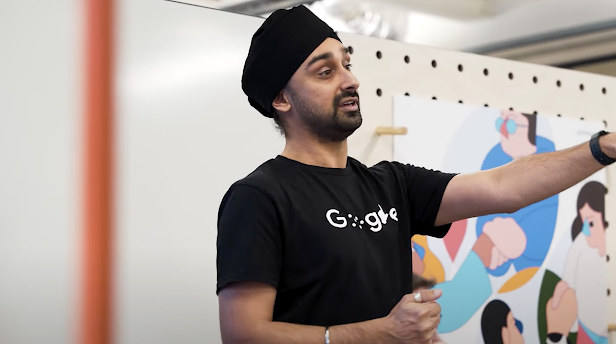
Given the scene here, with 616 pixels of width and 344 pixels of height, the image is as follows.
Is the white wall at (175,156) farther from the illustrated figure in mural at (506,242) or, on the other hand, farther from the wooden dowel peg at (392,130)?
the illustrated figure in mural at (506,242)

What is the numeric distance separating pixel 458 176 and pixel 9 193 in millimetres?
781

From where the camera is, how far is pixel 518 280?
6.26ft

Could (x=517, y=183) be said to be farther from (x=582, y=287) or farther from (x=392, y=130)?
(x=582, y=287)

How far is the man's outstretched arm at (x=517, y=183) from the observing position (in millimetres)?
1132

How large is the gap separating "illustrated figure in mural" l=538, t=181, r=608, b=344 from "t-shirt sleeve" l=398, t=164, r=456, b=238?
34.8 inches

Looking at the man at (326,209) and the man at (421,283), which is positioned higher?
the man at (326,209)

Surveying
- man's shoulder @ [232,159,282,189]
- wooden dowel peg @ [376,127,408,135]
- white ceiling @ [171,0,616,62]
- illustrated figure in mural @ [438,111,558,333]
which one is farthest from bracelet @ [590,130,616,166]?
white ceiling @ [171,0,616,62]

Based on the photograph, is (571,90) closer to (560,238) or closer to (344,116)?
(560,238)

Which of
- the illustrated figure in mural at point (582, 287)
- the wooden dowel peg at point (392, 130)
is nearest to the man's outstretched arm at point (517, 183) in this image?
the wooden dowel peg at point (392, 130)

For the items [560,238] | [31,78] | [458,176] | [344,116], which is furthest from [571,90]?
[31,78]

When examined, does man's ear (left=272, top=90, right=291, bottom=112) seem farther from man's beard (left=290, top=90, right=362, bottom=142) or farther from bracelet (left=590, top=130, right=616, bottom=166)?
bracelet (left=590, top=130, right=616, bottom=166)

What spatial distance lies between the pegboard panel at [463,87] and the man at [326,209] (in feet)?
1.59

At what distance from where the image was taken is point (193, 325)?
143 cm

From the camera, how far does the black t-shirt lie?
1000mm
